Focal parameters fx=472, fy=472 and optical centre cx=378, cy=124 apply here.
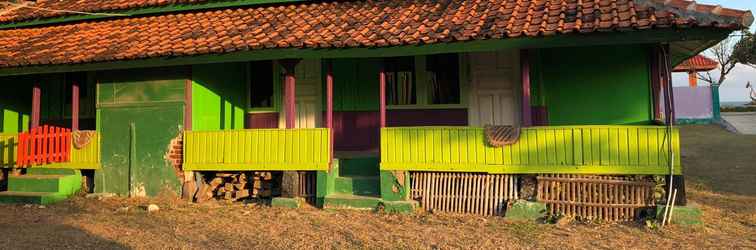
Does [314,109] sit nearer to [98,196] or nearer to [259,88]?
[259,88]

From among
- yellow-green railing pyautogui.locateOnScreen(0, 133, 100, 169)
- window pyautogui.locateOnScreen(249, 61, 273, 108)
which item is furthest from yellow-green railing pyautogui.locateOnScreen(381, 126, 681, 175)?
yellow-green railing pyautogui.locateOnScreen(0, 133, 100, 169)

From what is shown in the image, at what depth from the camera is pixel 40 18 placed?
973cm

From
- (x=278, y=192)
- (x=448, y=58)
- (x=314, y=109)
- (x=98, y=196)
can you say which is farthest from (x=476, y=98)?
(x=98, y=196)

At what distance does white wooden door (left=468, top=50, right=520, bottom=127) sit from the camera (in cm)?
810

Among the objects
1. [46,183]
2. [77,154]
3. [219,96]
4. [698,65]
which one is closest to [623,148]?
[219,96]

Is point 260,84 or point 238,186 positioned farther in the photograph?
point 260,84

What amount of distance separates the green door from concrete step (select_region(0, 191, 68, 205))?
674mm

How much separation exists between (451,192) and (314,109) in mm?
3365

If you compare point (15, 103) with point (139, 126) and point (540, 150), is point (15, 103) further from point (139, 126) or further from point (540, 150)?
point (540, 150)

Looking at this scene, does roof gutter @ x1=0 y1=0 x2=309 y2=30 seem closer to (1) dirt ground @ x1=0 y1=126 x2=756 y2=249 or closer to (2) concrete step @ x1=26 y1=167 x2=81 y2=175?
(2) concrete step @ x1=26 y1=167 x2=81 y2=175

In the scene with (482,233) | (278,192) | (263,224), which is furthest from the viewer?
(278,192)

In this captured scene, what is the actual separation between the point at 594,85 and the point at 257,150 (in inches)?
218

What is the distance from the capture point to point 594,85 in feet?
25.0

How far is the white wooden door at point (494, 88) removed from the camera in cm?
810
